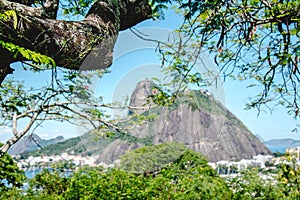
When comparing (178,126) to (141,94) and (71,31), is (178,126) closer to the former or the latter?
(141,94)

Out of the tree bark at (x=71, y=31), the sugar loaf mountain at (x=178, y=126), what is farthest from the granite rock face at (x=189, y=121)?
the tree bark at (x=71, y=31)

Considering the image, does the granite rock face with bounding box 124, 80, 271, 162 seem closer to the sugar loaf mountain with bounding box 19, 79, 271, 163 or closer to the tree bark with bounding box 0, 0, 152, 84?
the sugar loaf mountain with bounding box 19, 79, 271, 163

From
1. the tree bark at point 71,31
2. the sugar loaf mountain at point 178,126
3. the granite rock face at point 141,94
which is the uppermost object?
the tree bark at point 71,31

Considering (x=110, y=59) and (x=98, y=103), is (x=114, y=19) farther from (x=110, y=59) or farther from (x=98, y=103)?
(x=98, y=103)

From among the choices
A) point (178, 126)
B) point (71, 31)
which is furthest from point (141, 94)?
point (71, 31)

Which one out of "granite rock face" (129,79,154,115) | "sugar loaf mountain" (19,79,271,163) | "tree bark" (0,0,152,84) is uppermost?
"tree bark" (0,0,152,84)

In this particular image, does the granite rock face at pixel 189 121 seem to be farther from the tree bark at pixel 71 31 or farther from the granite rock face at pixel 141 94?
the tree bark at pixel 71 31

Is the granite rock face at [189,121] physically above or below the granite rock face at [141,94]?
below

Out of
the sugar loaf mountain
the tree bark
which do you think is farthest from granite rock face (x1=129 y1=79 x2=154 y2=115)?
the tree bark
